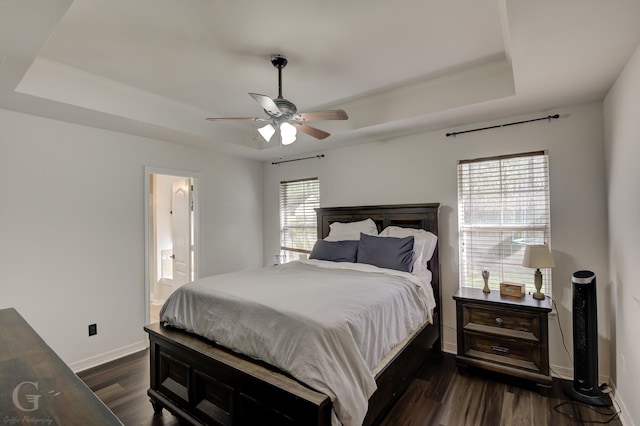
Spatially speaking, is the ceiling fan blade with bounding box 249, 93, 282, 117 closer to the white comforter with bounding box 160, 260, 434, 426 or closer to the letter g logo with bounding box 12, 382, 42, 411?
the white comforter with bounding box 160, 260, 434, 426

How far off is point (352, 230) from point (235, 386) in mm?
2319

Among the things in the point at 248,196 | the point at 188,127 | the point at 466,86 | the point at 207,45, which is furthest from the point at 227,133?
the point at 466,86

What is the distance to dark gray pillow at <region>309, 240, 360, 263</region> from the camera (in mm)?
3471

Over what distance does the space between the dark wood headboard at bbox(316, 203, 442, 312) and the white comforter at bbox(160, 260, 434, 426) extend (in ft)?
1.51

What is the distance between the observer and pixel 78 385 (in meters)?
0.91

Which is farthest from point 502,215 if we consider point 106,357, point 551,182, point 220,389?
point 106,357

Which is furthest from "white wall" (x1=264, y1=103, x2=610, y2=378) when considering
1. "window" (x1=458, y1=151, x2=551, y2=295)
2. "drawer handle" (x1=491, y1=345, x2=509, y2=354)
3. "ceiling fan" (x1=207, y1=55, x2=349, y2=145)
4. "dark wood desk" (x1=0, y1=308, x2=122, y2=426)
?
"dark wood desk" (x1=0, y1=308, x2=122, y2=426)

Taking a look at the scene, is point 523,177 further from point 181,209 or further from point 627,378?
point 181,209

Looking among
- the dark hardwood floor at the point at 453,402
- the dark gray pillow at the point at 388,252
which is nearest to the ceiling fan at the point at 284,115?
the dark gray pillow at the point at 388,252

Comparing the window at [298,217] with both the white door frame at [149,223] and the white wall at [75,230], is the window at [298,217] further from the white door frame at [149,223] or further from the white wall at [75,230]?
the white wall at [75,230]

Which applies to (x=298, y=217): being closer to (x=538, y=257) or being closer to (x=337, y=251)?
(x=337, y=251)

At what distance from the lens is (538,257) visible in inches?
105

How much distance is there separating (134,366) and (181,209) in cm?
227

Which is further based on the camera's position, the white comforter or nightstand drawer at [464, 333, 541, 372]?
nightstand drawer at [464, 333, 541, 372]
